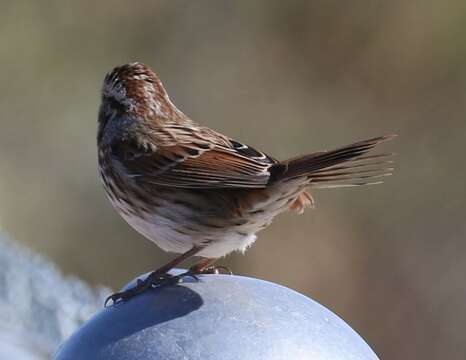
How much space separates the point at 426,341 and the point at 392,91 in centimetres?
220

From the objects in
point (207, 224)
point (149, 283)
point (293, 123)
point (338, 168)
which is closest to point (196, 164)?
point (207, 224)

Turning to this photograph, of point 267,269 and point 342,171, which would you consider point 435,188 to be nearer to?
point 267,269

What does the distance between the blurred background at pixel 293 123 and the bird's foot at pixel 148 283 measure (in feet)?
14.5

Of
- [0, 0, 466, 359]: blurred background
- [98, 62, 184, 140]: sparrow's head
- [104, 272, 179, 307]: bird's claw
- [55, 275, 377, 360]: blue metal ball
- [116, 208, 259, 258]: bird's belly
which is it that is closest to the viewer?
[55, 275, 377, 360]: blue metal ball

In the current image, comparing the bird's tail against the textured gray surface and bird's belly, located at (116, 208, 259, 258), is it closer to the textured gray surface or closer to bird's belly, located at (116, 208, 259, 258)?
bird's belly, located at (116, 208, 259, 258)

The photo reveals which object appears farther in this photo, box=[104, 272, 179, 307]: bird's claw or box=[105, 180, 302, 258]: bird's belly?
box=[105, 180, 302, 258]: bird's belly

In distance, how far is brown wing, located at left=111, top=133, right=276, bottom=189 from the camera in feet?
16.7

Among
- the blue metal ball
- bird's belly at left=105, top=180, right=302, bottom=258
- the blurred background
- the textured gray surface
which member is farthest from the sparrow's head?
the blurred background

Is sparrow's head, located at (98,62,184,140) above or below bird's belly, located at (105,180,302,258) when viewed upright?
above

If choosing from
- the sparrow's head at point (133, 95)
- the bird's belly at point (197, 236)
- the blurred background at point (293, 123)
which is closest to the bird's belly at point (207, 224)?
the bird's belly at point (197, 236)

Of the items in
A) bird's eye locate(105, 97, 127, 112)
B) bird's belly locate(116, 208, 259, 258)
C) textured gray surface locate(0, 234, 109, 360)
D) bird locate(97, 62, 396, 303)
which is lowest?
textured gray surface locate(0, 234, 109, 360)

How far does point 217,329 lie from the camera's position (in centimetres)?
371

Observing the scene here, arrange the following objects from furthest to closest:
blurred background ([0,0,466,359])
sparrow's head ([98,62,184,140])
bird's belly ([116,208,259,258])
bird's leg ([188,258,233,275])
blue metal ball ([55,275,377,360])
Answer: blurred background ([0,0,466,359])
sparrow's head ([98,62,184,140])
bird's belly ([116,208,259,258])
bird's leg ([188,258,233,275])
blue metal ball ([55,275,377,360])

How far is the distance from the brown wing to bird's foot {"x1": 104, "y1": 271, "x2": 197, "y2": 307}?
794 millimetres
